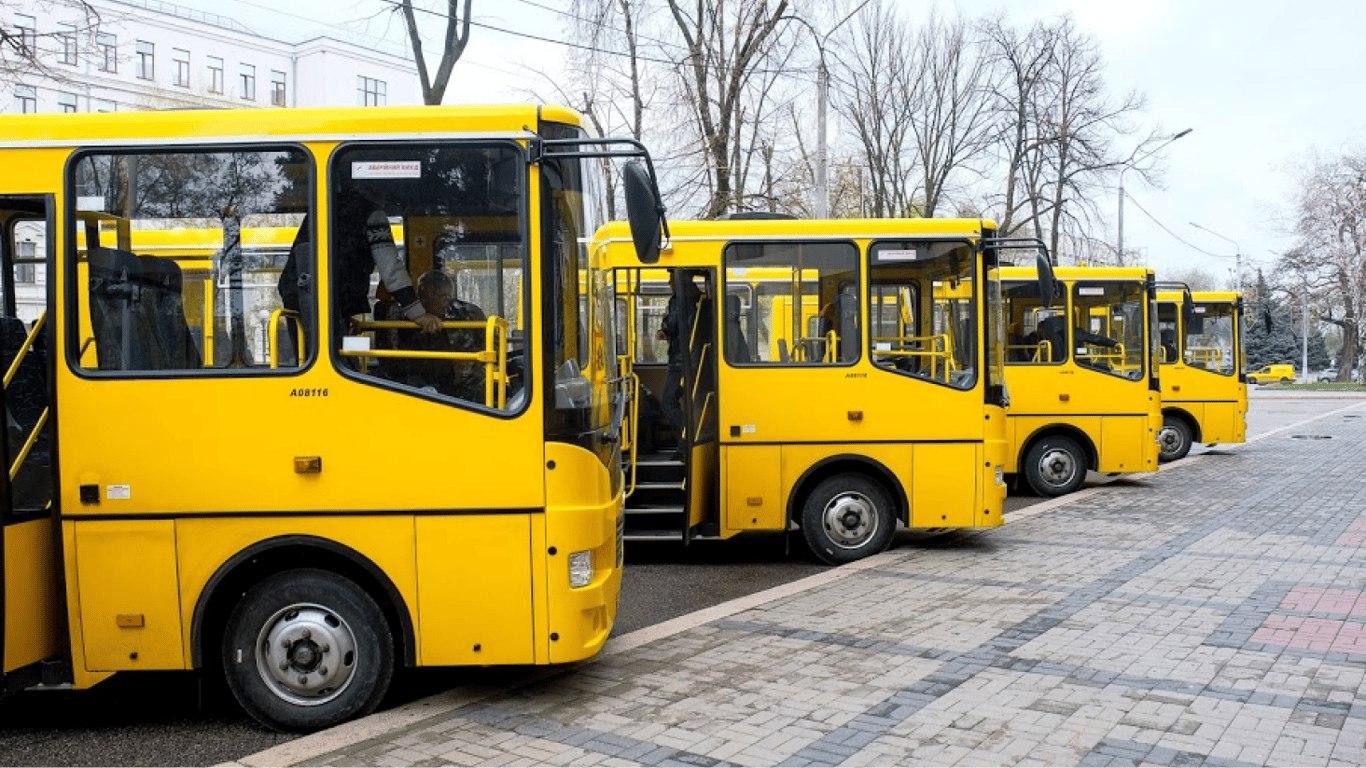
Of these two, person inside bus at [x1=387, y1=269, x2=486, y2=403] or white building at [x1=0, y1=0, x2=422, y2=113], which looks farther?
white building at [x1=0, y1=0, x2=422, y2=113]

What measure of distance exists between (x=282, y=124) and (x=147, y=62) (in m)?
48.5

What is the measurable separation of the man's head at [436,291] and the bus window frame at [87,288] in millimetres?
503

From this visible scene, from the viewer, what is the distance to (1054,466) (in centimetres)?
1570

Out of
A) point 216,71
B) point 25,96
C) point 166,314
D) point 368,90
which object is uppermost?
point 216,71

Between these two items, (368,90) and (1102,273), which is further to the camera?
(368,90)

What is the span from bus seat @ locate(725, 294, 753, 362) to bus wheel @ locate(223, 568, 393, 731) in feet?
17.6

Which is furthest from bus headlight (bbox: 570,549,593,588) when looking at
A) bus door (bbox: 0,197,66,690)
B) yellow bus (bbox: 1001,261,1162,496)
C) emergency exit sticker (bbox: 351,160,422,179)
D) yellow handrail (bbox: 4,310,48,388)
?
yellow bus (bbox: 1001,261,1162,496)

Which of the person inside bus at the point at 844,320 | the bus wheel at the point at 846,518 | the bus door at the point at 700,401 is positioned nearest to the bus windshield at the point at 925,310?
the person inside bus at the point at 844,320

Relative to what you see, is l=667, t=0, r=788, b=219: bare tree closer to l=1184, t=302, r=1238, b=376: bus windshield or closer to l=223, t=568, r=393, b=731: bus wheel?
l=1184, t=302, r=1238, b=376: bus windshield

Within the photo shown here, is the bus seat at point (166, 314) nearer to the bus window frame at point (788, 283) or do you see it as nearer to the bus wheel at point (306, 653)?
the bus wheel at point (306, 653)

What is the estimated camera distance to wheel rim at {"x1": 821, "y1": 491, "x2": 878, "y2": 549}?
10625mm

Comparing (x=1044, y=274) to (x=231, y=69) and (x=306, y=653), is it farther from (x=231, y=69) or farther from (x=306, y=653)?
(x=231, y=69)

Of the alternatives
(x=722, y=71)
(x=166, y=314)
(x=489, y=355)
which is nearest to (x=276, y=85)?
(x=722, y=71)

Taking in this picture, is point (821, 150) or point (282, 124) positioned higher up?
point (821, 150)
